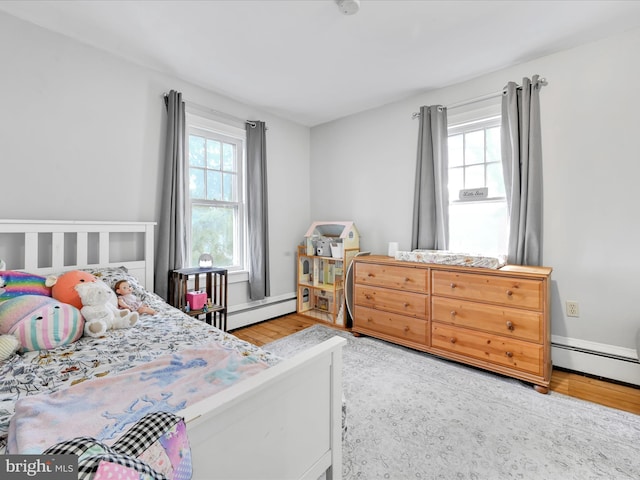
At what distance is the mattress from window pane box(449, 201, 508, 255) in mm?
258

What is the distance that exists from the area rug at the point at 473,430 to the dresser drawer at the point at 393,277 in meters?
0.70

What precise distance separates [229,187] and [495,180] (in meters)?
2.68

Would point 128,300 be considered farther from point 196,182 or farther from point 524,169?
point 524,169

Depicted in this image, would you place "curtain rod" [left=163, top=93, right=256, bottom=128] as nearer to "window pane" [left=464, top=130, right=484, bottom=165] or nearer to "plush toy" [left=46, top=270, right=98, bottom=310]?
"plush toy" [left=46, top=270, right=98, bottom=310]

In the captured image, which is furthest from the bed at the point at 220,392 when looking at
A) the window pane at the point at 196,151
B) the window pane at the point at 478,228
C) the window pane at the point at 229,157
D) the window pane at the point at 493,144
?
the window pane at the point at 493,144

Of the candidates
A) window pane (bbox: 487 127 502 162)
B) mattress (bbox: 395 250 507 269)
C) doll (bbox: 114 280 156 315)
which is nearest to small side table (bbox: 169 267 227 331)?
doll (bbox: 114 280 156 315)

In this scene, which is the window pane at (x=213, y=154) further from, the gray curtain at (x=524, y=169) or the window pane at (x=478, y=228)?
the gray curtain at (x=524, y=169)

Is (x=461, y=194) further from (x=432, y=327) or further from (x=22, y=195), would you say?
(x=22, y=195)

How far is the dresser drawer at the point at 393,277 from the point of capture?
8.45 ft

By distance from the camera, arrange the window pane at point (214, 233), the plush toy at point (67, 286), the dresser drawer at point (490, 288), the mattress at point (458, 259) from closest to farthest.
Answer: the plush toy at point (67, 286) < the dresser drawer at point (490, 288) < the mattress at point (458, 259) < the window pane at point (214, 233)

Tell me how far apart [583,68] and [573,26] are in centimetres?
37

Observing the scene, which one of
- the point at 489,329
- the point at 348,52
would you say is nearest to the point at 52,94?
the point at 348,52

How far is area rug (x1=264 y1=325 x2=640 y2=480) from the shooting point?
1.38 metres

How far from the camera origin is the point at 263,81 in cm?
281
